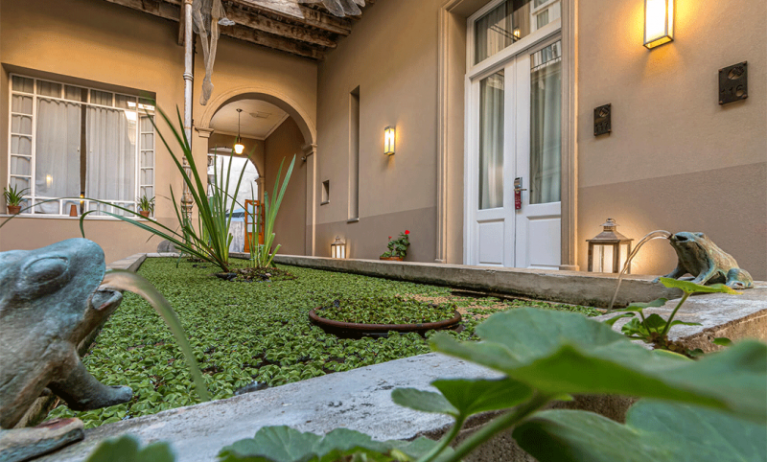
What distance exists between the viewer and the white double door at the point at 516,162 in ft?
11.7

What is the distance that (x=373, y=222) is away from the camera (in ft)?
19.9

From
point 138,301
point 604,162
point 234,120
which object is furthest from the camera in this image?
point 234,120

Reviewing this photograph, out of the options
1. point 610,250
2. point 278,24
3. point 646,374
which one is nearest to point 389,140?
point 278,24

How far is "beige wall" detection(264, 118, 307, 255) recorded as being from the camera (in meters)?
8.61

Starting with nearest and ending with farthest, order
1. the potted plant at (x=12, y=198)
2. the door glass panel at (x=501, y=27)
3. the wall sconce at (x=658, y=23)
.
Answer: the wall sconce at (x=658, y=23), the door glass panel at (x=501, y=27), the potted plant at (x=12, y=198)

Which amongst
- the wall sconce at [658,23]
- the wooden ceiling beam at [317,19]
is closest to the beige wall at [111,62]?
the wooden ceiling beam at [317,19]

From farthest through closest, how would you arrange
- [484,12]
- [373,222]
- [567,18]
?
[373,222] < [484,12] < [567,18]

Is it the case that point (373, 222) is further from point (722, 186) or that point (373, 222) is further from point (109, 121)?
point (109, 121)

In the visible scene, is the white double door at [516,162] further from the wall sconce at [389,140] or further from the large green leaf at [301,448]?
the large green leaf at [301,448]

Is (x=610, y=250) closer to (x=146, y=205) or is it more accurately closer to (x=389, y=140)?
(x=389, y=140)

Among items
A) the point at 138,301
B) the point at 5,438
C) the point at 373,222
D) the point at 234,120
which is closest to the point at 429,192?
the point at 373,222

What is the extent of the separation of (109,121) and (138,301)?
7135 millimetres

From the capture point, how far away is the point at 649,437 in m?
0.20

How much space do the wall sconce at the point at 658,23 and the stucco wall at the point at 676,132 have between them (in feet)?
0.16
